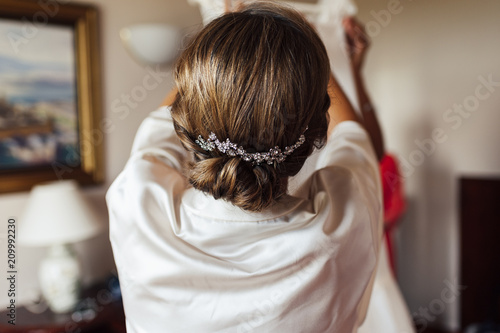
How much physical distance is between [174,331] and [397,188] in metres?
2.13

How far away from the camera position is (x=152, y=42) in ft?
5.55

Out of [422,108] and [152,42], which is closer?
[152,42]

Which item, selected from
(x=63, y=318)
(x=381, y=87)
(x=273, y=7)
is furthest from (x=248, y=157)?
(x=381, y=87)

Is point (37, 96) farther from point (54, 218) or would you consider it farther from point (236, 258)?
point (236, 258)

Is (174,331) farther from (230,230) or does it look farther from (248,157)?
(248,157)

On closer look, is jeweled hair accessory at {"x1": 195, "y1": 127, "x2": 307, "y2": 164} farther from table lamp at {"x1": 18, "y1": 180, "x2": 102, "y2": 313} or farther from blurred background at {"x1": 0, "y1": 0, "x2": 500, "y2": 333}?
blurred background at {"x1": 0, "y1": 0, "x2": 500, "y2": 333}

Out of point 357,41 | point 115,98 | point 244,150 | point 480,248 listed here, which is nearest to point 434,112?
point 480,248

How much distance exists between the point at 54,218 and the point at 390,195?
180 centimetres

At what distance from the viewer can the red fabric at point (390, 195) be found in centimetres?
236

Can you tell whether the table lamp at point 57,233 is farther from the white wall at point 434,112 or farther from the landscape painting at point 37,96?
the white wall at point 434,112

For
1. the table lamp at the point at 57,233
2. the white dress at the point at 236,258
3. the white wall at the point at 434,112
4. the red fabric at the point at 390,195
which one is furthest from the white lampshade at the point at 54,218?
the white wall at the point at 434,112

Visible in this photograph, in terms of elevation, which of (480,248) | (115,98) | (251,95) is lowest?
(480,248)

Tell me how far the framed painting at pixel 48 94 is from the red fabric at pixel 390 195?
1613 millimetres

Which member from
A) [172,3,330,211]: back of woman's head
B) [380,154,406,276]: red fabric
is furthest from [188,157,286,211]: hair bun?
[380,154,406,276]: red fabric
